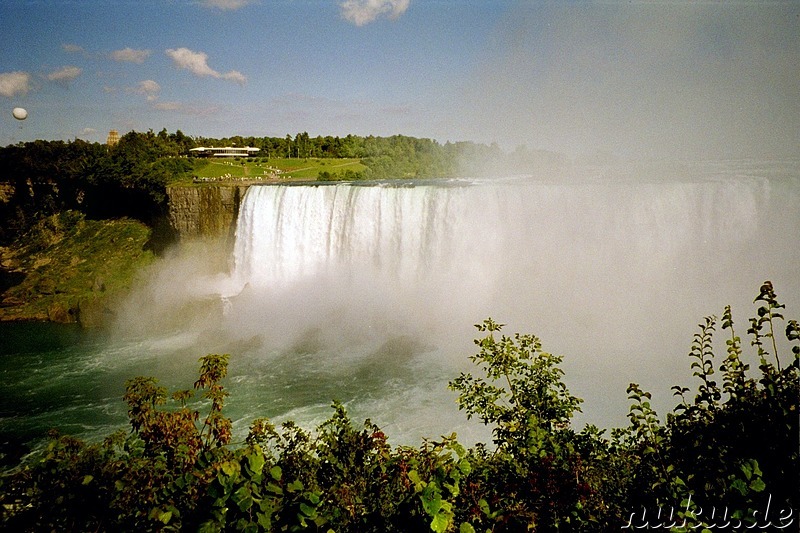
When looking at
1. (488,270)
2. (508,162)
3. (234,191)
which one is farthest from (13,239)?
(508,162)

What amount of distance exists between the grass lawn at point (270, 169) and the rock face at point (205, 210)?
Result: 956 cm

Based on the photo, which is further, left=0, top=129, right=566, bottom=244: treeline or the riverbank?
left=0, top=129, right=566, bottom=244: treeline

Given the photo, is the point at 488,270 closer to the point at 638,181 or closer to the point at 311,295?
the point at 638,181

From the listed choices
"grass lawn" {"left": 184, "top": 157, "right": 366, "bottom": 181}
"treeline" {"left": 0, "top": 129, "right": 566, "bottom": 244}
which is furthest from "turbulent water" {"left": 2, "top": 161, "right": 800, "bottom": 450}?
"grass lawn" {"left": 184, "top": 157, "right": 366, "bottom": 181}

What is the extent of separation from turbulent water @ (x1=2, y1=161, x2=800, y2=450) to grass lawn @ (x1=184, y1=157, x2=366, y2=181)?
18546 mm

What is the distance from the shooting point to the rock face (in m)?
27.8

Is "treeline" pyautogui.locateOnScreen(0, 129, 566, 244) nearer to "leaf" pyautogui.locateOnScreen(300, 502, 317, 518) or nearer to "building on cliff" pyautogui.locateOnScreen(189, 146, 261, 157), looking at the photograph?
"building on cliff" pyautogui.locateOnScreen(189, 146, 261, 157)

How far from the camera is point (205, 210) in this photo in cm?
2850

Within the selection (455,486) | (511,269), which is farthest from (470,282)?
(455,486)

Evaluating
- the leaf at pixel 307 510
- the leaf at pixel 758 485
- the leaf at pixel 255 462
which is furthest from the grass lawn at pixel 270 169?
the leaf at pixel 758 485

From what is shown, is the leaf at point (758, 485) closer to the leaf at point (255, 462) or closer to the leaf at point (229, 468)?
the leaf at point (255, 462)

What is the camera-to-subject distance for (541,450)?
4.16 m

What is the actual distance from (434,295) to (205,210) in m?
17.1

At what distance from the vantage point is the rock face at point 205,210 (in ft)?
91.1
